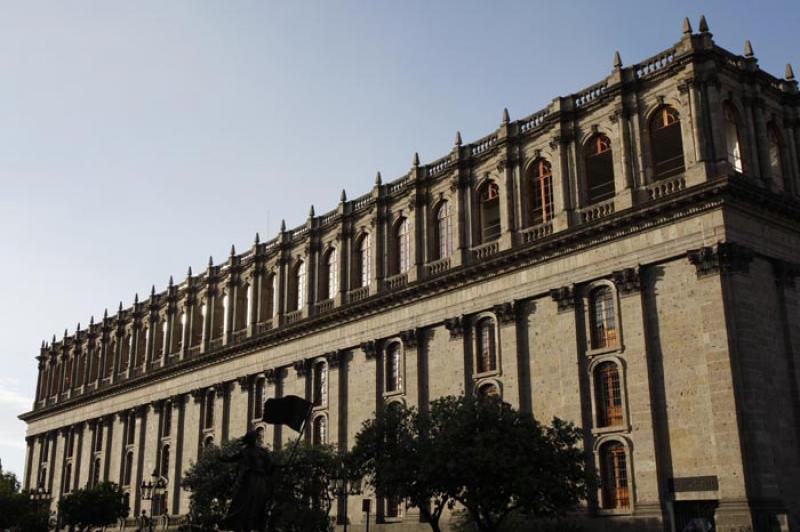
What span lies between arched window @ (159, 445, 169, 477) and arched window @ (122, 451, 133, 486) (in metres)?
5.07

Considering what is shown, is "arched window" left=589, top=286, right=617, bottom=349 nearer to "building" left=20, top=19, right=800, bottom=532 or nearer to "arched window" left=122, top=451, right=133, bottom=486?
"building" left=20, top=19, right=800, bottom=532

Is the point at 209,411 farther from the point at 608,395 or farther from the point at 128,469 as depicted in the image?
the point at 608,395

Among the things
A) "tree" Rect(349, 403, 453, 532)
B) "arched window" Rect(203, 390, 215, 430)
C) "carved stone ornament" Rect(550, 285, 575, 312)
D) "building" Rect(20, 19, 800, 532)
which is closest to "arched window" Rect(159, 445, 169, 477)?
"arched window" Rect(203, 390, 215, 430)

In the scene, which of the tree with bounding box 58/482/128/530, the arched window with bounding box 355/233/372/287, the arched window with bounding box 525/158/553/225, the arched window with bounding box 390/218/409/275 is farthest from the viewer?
the tree with bounding box 58/482/128/530

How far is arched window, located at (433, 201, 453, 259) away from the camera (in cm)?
4722

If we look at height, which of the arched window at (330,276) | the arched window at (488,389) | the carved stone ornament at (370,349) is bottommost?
the arched window at (488,389)

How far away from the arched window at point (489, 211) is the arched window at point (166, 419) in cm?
3174

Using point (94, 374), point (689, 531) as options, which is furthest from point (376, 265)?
point (94, 374)

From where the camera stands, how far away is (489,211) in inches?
1809

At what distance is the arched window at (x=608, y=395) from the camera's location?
1465 inches

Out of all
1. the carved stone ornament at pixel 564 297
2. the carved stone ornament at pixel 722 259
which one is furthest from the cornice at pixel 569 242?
the carved stone ornament at pixel 722 259

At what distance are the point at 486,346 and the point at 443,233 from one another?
23.9 feet

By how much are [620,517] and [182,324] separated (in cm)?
4173

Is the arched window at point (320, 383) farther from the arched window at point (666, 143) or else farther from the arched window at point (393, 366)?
the arched window at point (666, 143)
